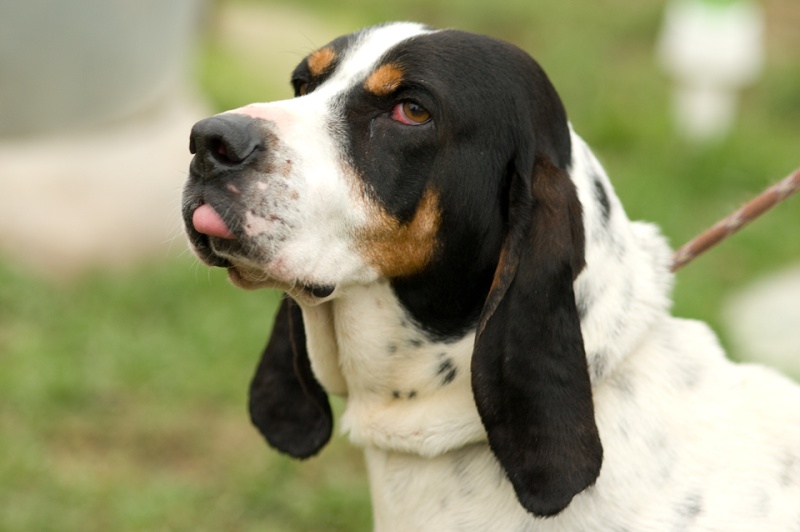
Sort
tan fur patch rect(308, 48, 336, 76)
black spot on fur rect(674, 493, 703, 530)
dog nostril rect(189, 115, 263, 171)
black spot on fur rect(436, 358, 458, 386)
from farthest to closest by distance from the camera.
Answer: tan fur patch rect(308, 48, 336, 76) → black spot on fur rect(436, 358, 458, 386) → black spot on fur rect(674, 493, 703, 530) → dog nostril rect(189, 115, 263, 171)

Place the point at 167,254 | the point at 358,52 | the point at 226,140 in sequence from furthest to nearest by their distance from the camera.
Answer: the point at 167,254, the point at 358,52, the point at 226,140

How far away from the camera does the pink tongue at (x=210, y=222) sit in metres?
3.00

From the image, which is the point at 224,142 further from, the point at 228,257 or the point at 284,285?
the point at 284,285

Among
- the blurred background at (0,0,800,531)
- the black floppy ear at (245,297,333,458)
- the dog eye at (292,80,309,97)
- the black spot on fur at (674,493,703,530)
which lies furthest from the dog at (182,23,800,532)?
the blurred background at (0,0,800,531)

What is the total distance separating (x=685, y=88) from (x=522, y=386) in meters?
6.34

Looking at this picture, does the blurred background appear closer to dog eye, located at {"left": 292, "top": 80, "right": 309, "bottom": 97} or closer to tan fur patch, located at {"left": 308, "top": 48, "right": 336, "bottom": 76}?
dog eye, located at {"left": 292, "top": 80, "right": 309, "bottom": 97}

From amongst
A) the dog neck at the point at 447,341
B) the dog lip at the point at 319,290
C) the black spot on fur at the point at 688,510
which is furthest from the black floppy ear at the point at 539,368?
the dog lip at the point at 319,290

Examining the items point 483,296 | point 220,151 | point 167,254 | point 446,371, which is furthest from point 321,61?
point 167,254

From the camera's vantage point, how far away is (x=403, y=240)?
3174mm

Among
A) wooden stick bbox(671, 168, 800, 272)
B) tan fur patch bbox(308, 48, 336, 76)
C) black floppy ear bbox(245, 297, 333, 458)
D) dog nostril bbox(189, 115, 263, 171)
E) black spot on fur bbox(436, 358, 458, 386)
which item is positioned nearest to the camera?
dog nostril bbox(189, 115, 263, 171)

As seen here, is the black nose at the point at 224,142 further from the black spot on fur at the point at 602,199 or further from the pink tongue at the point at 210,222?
the black spot on fur at the point at 602,199

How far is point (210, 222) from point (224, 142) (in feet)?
0.67

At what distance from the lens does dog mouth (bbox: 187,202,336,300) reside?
9.86 ft

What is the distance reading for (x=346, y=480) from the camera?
5.18 m
